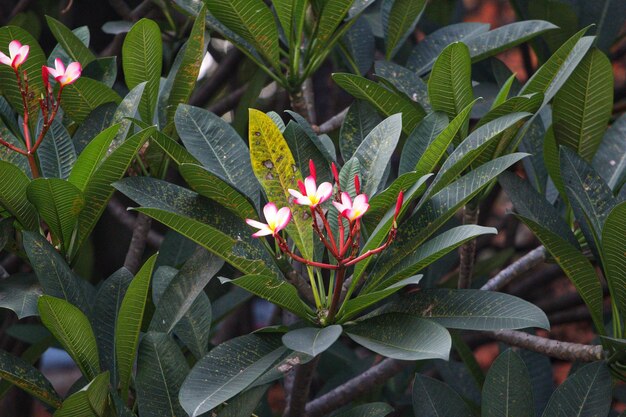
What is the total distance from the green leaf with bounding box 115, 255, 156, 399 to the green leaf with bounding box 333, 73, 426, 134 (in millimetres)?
361

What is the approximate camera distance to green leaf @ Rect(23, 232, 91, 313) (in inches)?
36.6

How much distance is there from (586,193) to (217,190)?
0.46m

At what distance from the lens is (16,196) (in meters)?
0.94

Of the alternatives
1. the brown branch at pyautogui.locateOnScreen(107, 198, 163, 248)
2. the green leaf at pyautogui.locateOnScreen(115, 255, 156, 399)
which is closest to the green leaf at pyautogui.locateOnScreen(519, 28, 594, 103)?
the green leaf at pyautogui.locateOnScreen(115, 255, 156, 399)

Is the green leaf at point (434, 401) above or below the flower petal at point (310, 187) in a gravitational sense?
below

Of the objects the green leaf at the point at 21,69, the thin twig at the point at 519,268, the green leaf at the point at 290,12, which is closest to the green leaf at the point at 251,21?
the green leaf at the point at 290,12

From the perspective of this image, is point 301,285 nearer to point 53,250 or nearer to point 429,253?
point 429,253

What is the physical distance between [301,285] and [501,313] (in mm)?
228

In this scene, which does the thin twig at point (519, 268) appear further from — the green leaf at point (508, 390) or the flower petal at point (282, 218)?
the flower petal at point (282, 218)

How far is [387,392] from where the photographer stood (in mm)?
1749

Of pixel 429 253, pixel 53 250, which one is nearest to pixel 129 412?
pixel 53 250

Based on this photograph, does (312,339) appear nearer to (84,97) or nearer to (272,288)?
(272,288)

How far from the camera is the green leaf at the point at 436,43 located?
4.57ft

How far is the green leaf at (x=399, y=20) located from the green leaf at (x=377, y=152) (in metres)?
0.45
